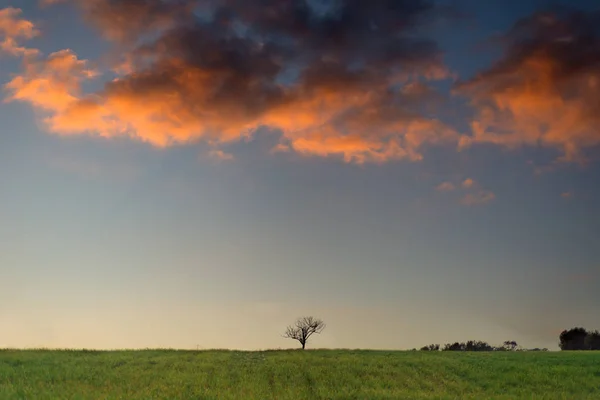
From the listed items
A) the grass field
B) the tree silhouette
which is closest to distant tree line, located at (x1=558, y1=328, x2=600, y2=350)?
the tree silhouette

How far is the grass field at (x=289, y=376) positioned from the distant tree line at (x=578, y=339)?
10256 centimetres

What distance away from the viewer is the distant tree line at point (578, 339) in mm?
149875

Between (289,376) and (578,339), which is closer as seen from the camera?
(289,376)

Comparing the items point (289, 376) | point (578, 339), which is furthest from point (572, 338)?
point (289, 376)

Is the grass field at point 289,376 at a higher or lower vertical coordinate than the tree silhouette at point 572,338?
lower

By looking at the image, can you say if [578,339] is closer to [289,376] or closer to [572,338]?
[572,338]

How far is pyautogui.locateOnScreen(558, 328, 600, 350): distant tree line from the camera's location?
14988 cm

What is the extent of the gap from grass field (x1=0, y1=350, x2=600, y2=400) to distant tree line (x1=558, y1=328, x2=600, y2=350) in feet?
336

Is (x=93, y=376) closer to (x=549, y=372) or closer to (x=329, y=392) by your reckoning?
(x=329, y=392)

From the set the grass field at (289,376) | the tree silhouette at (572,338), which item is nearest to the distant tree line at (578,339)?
the tree silhouette at (572,338)

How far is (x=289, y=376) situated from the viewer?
4572 cm

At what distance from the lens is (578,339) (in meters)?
158

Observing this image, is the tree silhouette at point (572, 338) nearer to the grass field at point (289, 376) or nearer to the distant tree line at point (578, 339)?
the distant tree line at point (578, 339)

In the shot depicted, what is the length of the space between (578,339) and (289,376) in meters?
139
